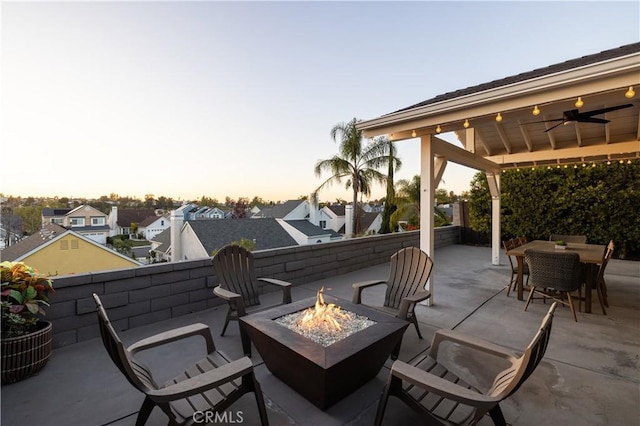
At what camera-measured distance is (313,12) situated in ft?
22.0

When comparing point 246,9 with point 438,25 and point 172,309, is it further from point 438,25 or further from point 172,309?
point 172,309

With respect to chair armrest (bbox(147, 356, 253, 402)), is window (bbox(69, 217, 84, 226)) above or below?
Result: above

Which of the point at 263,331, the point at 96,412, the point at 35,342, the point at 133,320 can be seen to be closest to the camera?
the point at 96,412

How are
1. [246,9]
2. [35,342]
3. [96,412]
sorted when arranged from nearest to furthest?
[96,412], [35,342], [246,9]

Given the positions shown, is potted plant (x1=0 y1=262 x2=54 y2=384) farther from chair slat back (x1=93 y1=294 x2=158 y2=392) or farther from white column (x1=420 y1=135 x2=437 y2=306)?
white column (x1=420 y1=135 x2=437 y2=306)

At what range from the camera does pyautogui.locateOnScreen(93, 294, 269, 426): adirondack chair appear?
1.36 metres

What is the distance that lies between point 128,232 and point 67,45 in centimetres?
1112

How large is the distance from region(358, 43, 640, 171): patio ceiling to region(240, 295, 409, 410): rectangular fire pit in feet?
8.79

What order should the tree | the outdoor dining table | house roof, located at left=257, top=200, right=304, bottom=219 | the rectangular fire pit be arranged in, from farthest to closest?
house roof, located at left=257, top=200, right=304, bottom=219 → the tree → the outdoor dining table → the rectangular fire pit

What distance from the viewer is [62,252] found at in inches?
271

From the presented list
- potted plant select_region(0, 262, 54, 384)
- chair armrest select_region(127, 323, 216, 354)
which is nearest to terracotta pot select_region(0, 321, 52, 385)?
potted plant select_region(0, 262, 54, 384)

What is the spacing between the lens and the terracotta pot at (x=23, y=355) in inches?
85.1

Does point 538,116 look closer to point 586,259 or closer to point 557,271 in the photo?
point 586,259

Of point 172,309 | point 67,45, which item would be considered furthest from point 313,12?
point 172,309
